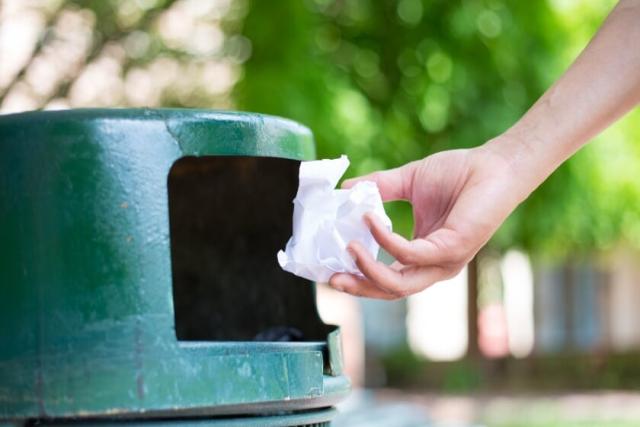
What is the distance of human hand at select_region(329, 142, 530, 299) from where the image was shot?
217cm

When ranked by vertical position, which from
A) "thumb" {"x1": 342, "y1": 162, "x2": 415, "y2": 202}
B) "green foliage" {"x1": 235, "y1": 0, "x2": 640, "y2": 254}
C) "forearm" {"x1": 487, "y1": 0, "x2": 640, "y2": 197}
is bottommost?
"thumb" {"x1": 342, "y1": 162, "x2": 415, "y2": 202}

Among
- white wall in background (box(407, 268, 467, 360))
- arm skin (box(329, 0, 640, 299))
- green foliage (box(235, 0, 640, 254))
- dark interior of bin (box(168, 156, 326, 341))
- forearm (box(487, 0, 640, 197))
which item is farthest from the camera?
white wall in background (box(407, 268, 467, 360))

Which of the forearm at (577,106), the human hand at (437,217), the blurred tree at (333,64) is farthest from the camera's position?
the blurred tree at (333,64)

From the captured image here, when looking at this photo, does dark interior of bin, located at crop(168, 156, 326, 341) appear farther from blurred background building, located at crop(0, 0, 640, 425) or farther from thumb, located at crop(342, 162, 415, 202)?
blurred background building, located at crop(0, 0, 640, 425)

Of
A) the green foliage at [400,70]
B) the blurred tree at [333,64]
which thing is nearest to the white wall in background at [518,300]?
the blurred tree at [333,64]

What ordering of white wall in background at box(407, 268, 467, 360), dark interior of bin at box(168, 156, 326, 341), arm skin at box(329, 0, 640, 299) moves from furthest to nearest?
white wall in background at box(407, 268, 467, 360), dark interior of bin at box(168, 156, 326, 341), arm skin at box(329, 0, 640, 299)

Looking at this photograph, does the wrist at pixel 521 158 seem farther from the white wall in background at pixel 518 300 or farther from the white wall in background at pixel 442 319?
the white wall in background at pixel 518 300

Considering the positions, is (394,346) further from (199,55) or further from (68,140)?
(68,140)

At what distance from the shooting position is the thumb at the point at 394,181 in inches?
95.7

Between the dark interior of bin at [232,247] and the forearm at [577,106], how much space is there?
3.44ft

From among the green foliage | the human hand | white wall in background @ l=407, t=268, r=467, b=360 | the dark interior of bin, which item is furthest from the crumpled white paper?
white wall in background @ l=407, t=268, r=467, b=360

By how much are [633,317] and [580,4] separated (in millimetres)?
11900

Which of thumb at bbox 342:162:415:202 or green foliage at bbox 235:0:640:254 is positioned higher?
green foliage at bbox 235:0:640:254

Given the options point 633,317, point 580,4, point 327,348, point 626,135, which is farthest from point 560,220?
point 633,317
